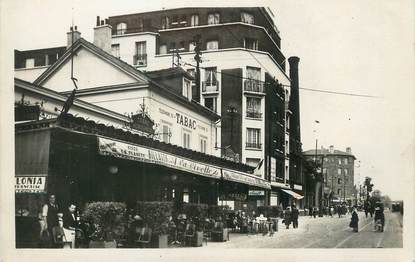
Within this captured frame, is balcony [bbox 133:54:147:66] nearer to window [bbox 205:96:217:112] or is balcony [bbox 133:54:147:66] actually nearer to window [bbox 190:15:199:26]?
window [bbox 190:15:199:26]

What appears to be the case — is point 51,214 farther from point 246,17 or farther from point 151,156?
point 246,17

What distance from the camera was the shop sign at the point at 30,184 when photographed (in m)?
10.6

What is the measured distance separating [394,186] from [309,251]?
7.62 ft

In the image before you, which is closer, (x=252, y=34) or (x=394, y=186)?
(x=394, y=186)

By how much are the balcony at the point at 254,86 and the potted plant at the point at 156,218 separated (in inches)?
340

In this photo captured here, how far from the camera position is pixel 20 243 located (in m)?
10.8

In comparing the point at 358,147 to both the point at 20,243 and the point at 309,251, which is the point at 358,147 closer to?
the point at 309,251

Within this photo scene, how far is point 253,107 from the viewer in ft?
69.2

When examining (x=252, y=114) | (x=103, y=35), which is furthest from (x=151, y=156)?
(x=252, y=114)

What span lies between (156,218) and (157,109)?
6087mm

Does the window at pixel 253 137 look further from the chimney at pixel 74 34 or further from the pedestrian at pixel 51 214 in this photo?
the pedestrian at pixel 51 214

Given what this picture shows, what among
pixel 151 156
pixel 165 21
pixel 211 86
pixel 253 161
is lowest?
pixel 253 161

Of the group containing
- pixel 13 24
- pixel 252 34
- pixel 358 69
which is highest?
pixel 252 34

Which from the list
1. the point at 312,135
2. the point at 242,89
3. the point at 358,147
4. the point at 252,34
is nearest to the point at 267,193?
the point at 242,89
